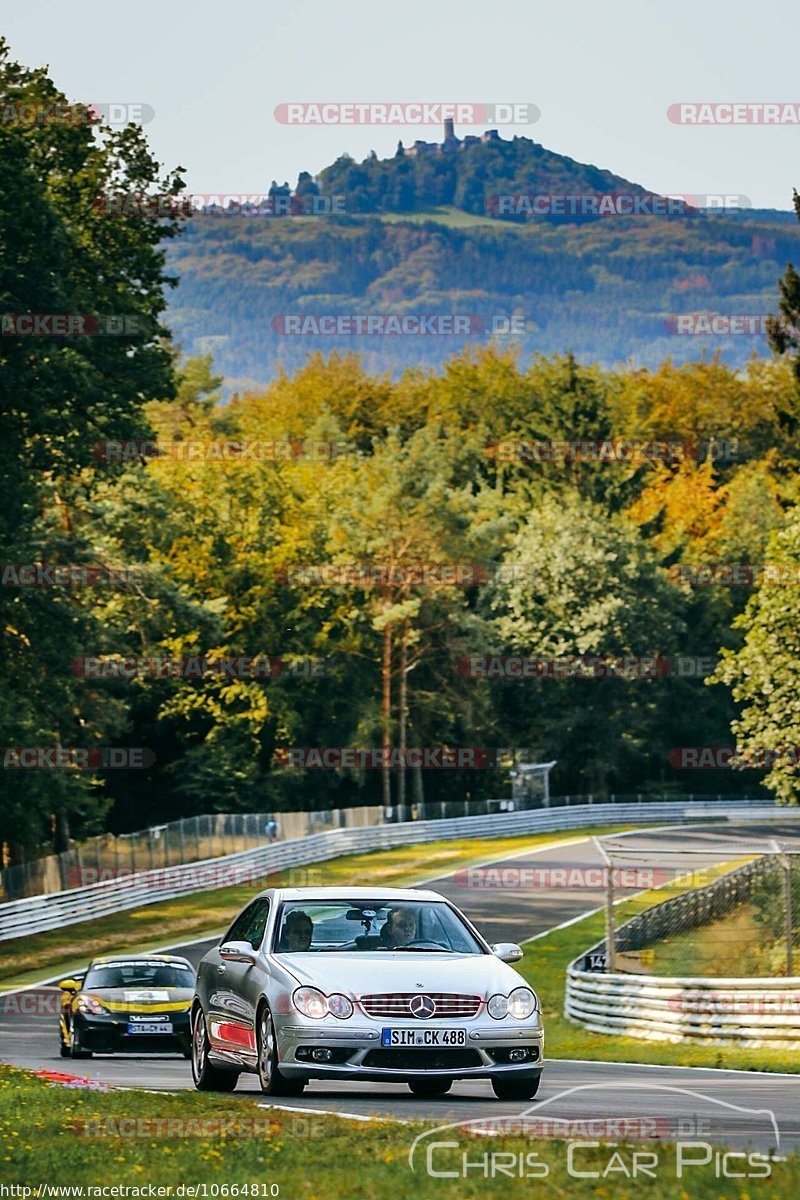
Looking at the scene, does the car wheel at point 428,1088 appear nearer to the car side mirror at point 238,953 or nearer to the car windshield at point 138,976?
the car side mirror at point 238,953

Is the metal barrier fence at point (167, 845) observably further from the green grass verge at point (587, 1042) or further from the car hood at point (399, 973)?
the car hood at point (399, 973)

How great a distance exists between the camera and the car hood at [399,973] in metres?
13.5

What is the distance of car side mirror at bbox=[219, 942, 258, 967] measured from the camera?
14.5m

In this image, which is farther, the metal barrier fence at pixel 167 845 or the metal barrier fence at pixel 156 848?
the metal barrier fence at pixel 167 845

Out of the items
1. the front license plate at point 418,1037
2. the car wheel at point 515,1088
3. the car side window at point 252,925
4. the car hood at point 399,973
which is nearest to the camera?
the front license plate at point 418,1037

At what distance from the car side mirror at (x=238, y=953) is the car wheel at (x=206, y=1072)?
2.13ft

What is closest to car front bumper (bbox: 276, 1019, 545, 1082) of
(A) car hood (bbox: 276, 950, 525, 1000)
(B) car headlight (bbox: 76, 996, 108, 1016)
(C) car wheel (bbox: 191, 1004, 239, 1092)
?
(A) car hood (bbox: 276, 950, 525, 1000)

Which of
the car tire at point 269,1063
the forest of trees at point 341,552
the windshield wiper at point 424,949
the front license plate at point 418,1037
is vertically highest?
the forest of trees at point 341,552

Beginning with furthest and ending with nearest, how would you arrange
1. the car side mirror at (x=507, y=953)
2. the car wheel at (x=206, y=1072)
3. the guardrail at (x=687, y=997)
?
the guardrail at (x=687, y=997)
the car wheel at (x=206, y=1072)
the car side mirror at (x=507, y=953)

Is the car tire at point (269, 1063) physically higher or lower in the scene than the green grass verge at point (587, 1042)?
higher

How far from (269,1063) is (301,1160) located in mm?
3417

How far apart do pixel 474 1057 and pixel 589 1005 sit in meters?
15.7

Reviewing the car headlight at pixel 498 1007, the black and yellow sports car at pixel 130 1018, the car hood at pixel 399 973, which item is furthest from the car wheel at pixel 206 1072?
the black and yellow sports car at pixel 130 1018

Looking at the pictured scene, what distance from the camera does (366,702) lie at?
81.2 m
